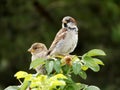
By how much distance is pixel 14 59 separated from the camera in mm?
14805

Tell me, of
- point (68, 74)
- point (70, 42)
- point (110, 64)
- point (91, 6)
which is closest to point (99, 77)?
point (110, 64)

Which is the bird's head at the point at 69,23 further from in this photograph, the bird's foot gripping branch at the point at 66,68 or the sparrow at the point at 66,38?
the bird's foot gripping branch at the point at 66,68

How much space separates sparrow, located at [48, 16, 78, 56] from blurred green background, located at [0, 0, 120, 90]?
874 cm

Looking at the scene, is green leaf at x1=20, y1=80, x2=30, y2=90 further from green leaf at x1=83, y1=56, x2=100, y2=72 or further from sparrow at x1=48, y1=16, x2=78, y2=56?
sparrow at x1=48, y1=16, x2=78, y2=56

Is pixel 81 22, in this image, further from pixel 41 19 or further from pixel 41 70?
pixel 41 70

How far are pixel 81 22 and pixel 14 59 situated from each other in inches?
61.8

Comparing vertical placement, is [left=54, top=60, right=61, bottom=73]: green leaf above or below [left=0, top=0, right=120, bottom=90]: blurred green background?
above

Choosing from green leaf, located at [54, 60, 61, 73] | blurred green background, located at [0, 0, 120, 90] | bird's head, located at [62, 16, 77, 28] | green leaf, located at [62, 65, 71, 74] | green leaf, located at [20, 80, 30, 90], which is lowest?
blurred green background, located at [0, 0, 120, 90]

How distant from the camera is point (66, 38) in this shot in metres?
5.30

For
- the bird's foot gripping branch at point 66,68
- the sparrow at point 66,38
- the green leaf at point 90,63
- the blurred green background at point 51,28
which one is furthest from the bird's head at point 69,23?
the blurred green background at point 51,28

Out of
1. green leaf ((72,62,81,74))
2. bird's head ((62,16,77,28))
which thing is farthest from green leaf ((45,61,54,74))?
bird's head ((62,16,77,28))

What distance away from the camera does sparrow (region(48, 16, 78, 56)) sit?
5.10 meters

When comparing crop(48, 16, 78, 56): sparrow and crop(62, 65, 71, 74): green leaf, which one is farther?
crop(48, 16, 78, 56): sparrow

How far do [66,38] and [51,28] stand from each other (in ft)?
30.0
